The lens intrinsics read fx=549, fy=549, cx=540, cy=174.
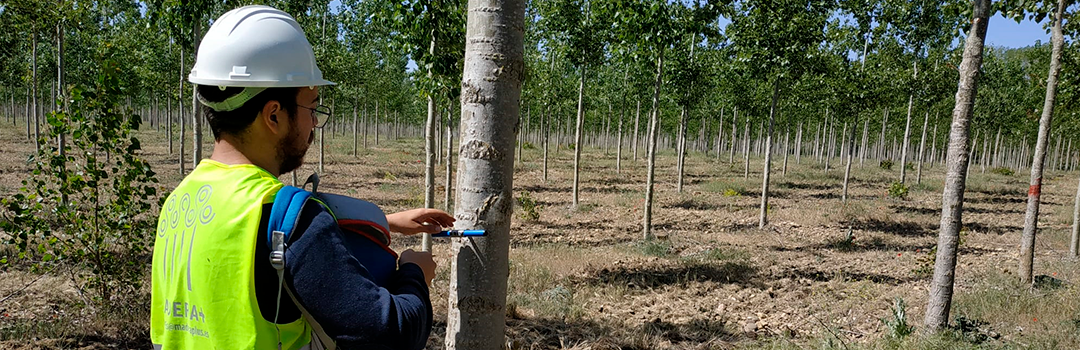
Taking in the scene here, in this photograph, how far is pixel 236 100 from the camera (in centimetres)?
114

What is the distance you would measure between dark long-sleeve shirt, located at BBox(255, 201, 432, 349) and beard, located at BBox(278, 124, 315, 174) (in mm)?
220

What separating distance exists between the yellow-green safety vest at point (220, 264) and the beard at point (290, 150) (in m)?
0.09

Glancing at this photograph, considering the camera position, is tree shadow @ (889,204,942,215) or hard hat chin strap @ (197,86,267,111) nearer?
hard hat chin strap @ (197,86,267,111)

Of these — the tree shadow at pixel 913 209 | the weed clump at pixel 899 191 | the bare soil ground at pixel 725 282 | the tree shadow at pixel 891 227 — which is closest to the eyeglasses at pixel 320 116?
the bare soil ground at pixel 725 282

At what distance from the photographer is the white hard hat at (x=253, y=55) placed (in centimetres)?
113

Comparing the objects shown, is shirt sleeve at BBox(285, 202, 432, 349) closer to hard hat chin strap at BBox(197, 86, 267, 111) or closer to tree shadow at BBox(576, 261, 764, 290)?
hard hat chin strap at BBox(197, 86, 267, 111)

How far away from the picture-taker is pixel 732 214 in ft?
43.2

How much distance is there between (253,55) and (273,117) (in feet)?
0.43

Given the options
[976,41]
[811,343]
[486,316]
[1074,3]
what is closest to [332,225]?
[486,316]

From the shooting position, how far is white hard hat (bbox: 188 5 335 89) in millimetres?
1127

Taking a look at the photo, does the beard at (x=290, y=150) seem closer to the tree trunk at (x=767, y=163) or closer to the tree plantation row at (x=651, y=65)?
the tree plantation row at (x=651, y=65)

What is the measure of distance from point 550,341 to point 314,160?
64.0 feet

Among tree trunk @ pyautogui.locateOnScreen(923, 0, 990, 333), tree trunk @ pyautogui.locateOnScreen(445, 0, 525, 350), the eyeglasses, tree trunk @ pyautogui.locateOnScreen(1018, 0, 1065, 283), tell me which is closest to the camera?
the eyeglasses

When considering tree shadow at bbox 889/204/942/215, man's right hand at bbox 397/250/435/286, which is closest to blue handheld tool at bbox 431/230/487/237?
man's right hand at bbox 397/250/435/286
